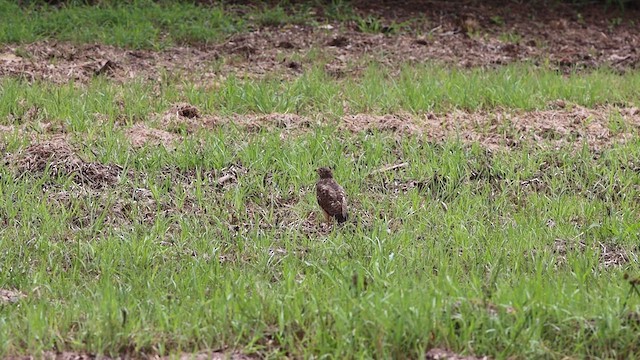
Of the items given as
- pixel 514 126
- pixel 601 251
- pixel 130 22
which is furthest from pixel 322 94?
pixel 601 251

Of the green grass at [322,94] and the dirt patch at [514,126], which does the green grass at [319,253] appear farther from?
the green grass at [322,94]

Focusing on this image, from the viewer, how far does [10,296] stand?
5.06 m

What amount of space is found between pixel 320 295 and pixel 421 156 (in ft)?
8.70

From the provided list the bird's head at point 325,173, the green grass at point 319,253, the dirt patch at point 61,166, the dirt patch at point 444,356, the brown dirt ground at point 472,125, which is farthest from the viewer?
the brown dirt ground at point 472,125

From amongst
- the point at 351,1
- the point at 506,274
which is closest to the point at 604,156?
the point at 506,274

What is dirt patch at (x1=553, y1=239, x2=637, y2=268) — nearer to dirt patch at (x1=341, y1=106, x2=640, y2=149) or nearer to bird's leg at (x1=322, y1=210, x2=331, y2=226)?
bird's leg at (x1=322, y1=210, x2=331, y2=226)

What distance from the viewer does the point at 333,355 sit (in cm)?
440

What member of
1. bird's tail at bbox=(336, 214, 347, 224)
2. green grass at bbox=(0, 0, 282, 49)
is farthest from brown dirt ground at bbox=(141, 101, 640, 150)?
green grass at bbox=(0, 0, 282, 49)

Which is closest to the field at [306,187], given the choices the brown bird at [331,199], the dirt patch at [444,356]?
the dirt patch at [444,356]

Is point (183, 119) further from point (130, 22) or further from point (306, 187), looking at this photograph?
point (130, 22)

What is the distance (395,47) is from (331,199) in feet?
15.5

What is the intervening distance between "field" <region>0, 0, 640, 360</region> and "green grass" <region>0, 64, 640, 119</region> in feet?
0.09

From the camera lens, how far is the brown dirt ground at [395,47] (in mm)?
9344

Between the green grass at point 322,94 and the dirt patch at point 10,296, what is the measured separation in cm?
261
